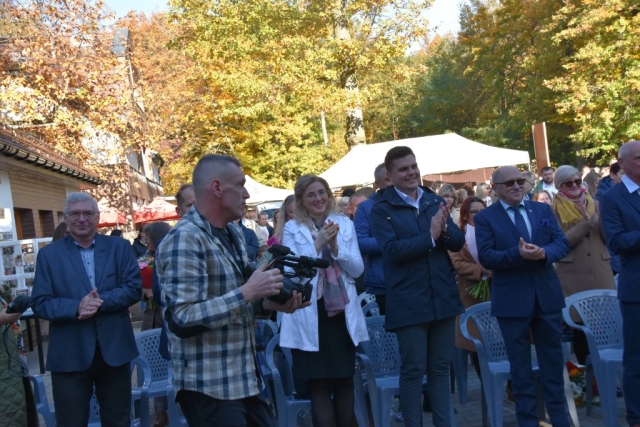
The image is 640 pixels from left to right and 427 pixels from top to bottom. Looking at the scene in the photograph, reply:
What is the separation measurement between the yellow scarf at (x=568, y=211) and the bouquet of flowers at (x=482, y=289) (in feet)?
2.79

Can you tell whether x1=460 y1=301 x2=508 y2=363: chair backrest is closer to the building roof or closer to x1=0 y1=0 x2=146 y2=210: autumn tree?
the building roof

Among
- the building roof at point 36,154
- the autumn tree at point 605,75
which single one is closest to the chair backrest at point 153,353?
the building roof at point 36,154

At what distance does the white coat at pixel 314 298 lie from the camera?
17.3ft

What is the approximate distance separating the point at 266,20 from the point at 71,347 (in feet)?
70.8

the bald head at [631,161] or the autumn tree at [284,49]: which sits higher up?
the autumn tree at [284,49]

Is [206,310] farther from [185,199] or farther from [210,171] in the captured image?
[185,199]

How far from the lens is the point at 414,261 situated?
17.3ft

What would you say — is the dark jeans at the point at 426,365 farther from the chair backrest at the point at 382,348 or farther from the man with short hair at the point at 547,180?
the man with short hair at the point at 547,180

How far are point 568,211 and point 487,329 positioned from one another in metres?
1.40

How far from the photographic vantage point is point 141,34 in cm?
4316

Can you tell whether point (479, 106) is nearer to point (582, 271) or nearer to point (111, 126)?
point (111, 126)

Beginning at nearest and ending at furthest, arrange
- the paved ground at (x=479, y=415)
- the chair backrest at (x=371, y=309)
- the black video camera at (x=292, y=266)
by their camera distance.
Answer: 1. the black video camera at (x=292, y=266)
2. the paved ground at (x=479, y=415)
3. the chair backrest at (x=371, y=309)

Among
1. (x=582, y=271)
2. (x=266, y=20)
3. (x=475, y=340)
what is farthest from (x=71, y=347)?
(x=266, y=20)

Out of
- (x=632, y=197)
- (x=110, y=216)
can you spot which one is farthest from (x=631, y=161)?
(x=110, y=216)
